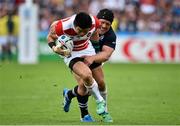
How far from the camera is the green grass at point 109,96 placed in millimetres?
15391

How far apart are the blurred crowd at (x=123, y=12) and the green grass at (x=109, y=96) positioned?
143 inches

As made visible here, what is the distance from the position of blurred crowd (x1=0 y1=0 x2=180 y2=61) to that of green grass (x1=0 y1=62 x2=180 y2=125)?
3625 millimetres

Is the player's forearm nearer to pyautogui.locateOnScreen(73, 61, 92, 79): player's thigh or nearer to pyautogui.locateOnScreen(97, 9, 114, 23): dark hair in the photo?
pyautogui.locateOnScreen(73, 61, 92, 79): player's thigh

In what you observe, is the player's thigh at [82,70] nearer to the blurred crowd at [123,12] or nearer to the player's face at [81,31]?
the player's face at [81,31]

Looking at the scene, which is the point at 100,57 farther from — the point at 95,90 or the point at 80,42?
the point at 95,90

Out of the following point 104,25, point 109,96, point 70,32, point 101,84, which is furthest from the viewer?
point 109,96

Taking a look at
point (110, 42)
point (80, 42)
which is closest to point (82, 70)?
point (80, 42)

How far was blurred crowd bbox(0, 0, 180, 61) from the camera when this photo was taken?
123ft

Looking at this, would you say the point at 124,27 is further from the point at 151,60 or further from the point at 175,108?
the point at 175,108

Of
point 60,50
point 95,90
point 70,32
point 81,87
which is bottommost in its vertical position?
point 81,87

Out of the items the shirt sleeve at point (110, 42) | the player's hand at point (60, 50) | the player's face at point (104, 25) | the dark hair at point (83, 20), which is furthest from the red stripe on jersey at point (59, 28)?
the shirt sleeve at point (110, 42)

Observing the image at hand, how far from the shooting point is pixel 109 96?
20.9 m

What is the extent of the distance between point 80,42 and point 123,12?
2371 centimetres

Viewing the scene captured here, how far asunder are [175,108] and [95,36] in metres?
3.79
